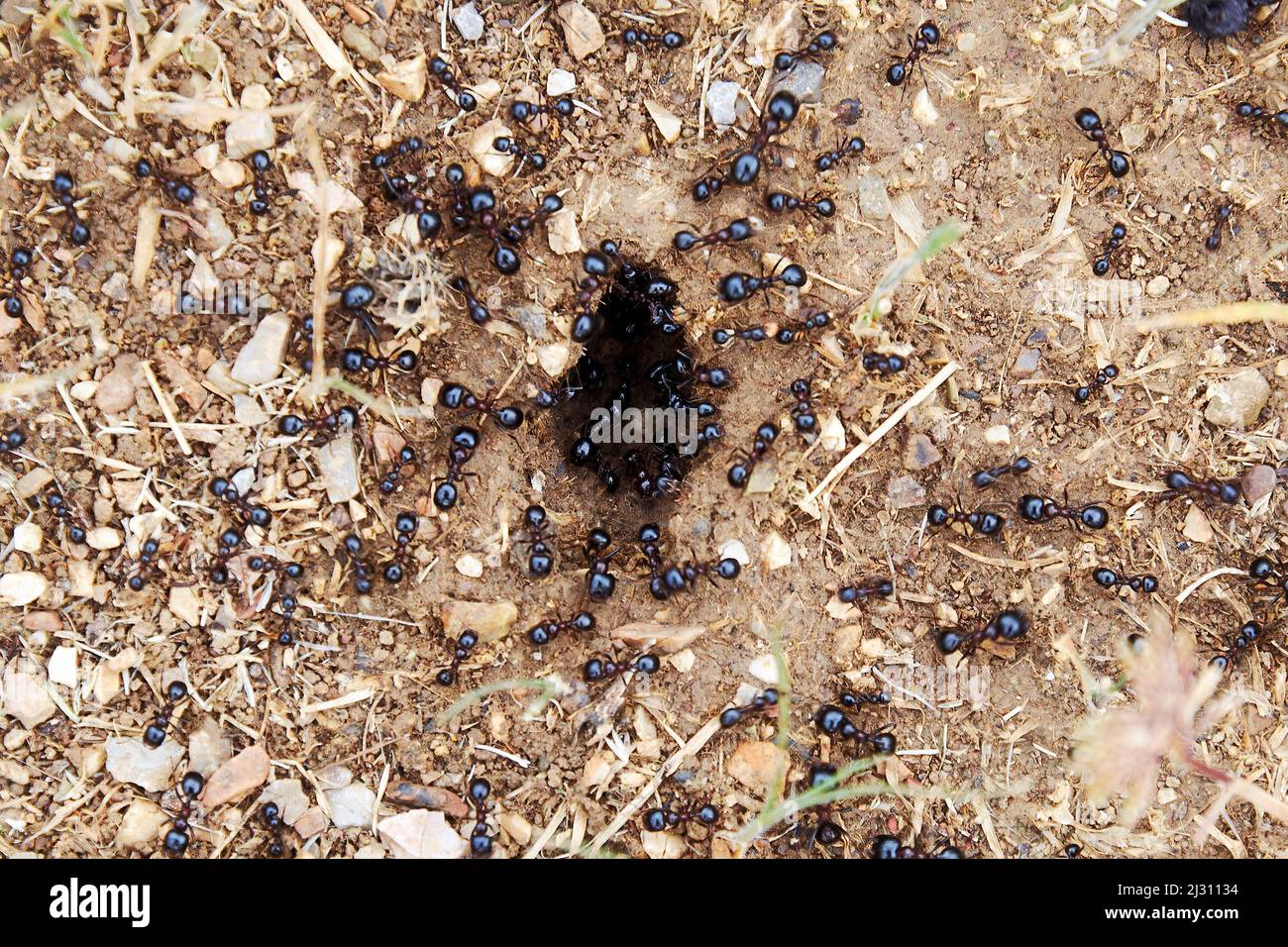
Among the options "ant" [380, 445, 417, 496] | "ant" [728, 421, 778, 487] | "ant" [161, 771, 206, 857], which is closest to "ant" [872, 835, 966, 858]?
"ant" [728, 421, 778, 487]

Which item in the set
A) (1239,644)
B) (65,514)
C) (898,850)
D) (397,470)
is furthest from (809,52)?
A: (65,514)

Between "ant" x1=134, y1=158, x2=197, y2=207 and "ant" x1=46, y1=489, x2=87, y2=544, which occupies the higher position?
"ant" x1=134, y1=158, x2=197, y2=207

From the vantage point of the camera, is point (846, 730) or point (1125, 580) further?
point (1125, 580)

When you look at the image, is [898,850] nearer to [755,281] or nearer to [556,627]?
[556,627]

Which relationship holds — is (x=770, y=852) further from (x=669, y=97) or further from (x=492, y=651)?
(x=669, y=97)

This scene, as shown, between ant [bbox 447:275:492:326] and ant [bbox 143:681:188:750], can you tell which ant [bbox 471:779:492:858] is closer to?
ant [bbox 143:681:188:750]
